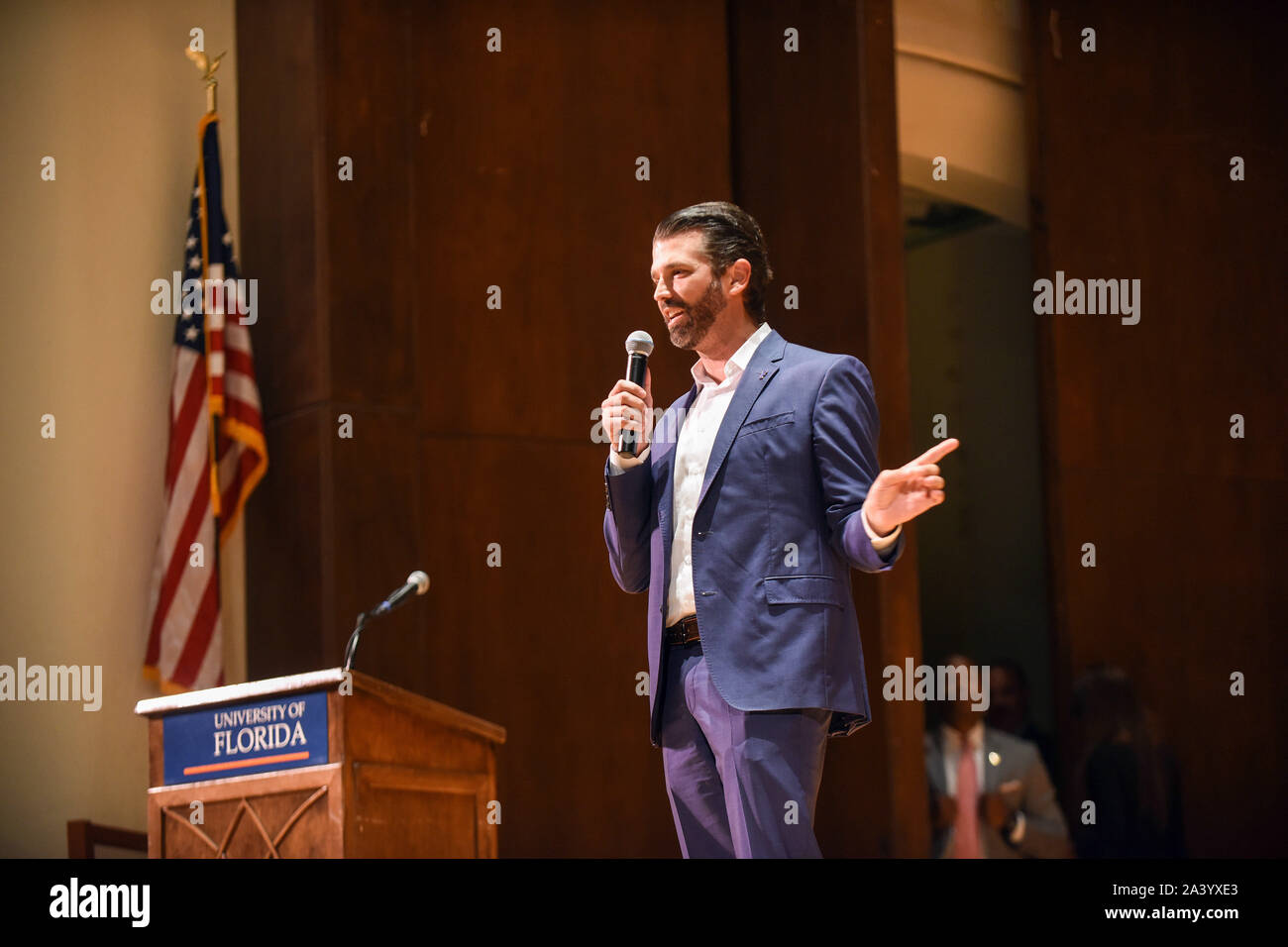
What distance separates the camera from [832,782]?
6.00 metres

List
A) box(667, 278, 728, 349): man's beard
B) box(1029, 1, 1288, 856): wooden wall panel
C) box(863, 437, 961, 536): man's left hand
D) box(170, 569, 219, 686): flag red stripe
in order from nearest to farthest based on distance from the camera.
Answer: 1. box(863, 437, 961, 536): man's left hand
2. box(667, 278, 728, 349): man's beard
3. box(170, 569, 219, 686): flag red stripe
4. box(1029, 1, 1288, 856): wooden wall panel

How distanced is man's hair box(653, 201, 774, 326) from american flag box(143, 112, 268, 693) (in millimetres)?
2777

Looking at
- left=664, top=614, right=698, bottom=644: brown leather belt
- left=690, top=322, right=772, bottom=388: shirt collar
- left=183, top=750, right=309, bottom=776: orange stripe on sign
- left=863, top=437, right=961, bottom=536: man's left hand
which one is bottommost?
left=183, top=750, right=309, bottom=776: orange stripe on sign

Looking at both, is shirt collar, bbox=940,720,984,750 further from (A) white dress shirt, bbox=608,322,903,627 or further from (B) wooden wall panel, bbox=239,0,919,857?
(A) white dress shirt, bbox=608,322,903,627

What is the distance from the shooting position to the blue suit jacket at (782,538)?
2.83 metres

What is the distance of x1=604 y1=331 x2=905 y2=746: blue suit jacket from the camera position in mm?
2830

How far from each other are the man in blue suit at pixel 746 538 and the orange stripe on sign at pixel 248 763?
34.5 inches

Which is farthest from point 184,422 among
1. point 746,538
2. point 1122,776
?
point 1122,776

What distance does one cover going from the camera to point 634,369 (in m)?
3.01

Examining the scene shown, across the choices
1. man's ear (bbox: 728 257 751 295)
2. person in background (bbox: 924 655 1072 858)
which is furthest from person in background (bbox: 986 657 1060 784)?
man's ear (bbox: 728 257 751 295)

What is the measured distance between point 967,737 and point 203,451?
285 cm

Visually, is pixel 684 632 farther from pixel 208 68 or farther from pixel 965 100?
pixel 965 100

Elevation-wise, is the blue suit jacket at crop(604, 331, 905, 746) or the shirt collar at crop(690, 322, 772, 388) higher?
the shirt collar at crop(690, 322, 772, 388)
